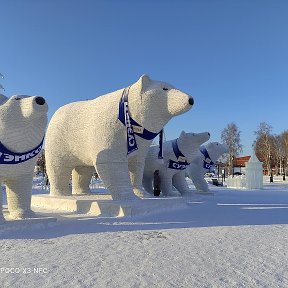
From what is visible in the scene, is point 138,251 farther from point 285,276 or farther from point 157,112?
point 157,112

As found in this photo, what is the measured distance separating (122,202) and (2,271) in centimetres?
380

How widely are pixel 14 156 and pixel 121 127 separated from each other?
244cm

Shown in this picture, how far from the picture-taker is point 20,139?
5.67m

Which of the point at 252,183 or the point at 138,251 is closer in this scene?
the point at 138,251

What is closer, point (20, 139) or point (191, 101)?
point (20, 139)

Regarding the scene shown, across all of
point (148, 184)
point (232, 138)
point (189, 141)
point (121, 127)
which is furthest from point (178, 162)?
point (232, 138)

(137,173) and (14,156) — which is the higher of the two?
(14,156)

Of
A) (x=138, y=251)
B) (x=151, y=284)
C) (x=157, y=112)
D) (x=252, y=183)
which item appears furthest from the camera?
(x=252, y=183)

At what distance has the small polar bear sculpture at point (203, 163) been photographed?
13.1 metres

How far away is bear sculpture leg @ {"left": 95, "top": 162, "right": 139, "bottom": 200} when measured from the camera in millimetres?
7355

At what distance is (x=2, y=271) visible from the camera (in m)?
3.41

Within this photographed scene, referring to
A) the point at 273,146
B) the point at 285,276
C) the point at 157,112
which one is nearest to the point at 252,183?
the point at 157,112

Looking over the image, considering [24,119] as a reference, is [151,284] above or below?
below

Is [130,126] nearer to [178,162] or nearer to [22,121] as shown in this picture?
[22,121]
